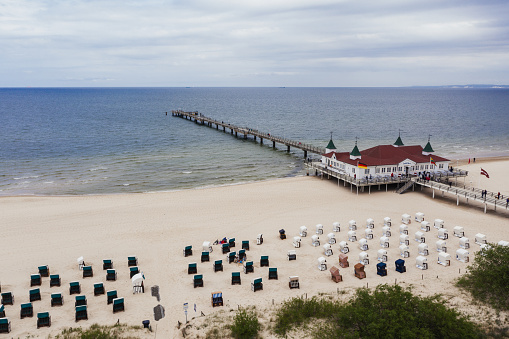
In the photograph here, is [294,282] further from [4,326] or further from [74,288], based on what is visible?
[4,326]

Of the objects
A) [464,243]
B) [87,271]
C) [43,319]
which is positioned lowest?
[43,319]

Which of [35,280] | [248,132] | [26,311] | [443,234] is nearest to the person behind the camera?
[26,311]

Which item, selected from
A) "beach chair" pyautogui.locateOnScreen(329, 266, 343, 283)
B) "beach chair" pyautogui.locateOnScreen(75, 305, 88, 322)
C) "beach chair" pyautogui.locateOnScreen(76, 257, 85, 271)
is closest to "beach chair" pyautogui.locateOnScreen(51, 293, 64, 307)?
"beach chair" pyautogui.locateOnScreen(75, 305, 88, 322)

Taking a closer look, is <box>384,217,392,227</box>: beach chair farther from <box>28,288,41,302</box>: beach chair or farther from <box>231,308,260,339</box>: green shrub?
<box>28,288,41,302</box>: beach chair

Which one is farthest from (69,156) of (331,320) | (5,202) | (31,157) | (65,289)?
(331,320)

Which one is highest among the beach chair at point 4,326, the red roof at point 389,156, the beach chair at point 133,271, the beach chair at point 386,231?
the red roof at point 389,156

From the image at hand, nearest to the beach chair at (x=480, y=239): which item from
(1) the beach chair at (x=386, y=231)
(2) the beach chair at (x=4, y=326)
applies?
(1) the beach chair at (x=386, y=231)

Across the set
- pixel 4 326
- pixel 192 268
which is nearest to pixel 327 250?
pixel 192 268

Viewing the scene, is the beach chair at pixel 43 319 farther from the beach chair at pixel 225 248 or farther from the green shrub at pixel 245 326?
the beach chair at pixel 225 248

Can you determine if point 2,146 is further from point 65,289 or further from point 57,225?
point 65,289
